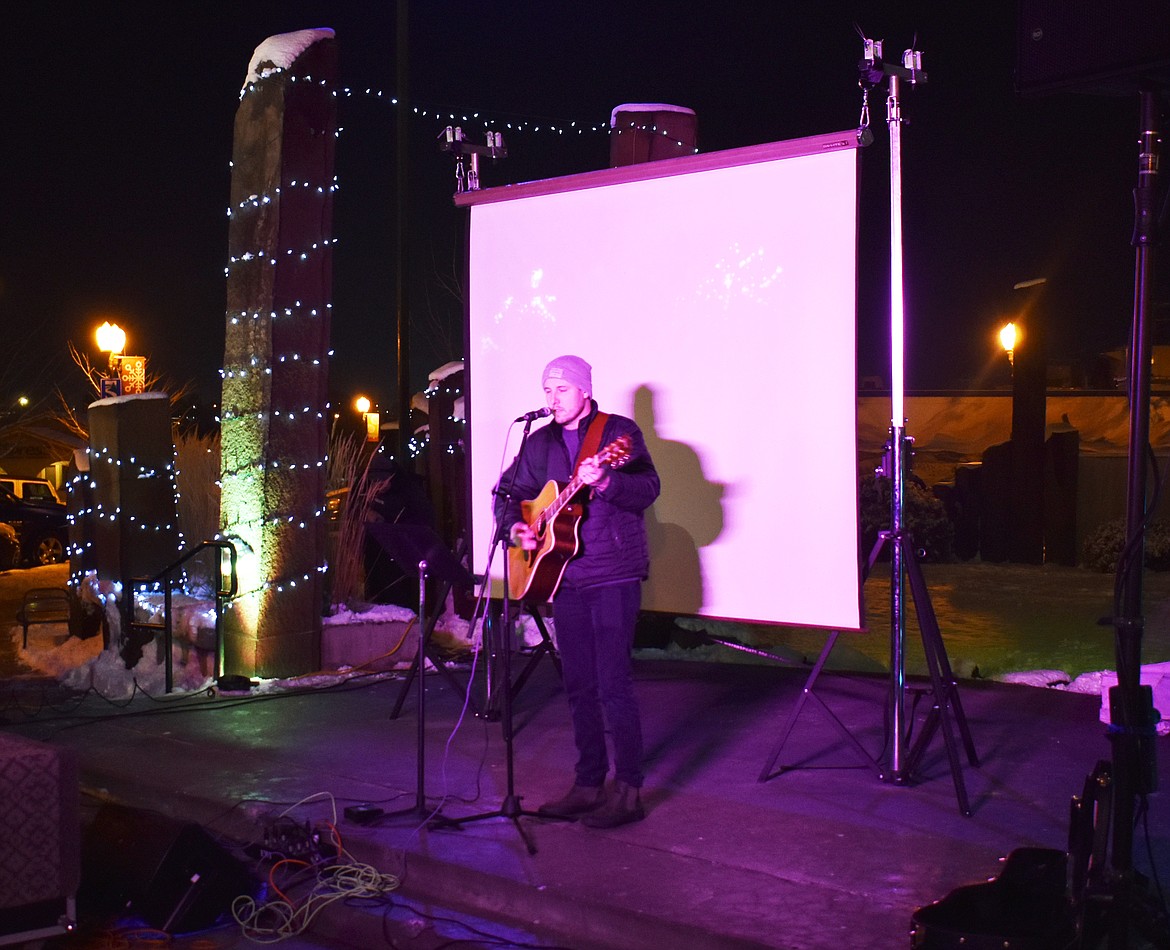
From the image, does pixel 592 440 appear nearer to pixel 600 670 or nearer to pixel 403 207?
pixel 600 670

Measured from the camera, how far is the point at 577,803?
16.1 ft

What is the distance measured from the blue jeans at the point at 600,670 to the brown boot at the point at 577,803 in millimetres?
34

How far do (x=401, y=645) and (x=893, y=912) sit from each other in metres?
5.31

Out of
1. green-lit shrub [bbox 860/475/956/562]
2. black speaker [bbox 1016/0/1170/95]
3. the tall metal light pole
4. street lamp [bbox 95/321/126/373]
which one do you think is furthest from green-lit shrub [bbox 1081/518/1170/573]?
street lamp [bbox 95/321/126/373]

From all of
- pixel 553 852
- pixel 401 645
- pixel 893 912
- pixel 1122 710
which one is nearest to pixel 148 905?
pixel 553 852

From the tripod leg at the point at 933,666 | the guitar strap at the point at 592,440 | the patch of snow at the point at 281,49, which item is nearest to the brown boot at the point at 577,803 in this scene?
the guitar strap at the point at 592,440

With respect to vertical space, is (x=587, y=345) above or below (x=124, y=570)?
above

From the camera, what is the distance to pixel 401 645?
8.62 metres

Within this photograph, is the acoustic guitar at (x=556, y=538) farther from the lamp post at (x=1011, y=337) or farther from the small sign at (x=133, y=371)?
the small sign at (x=133, y=371)

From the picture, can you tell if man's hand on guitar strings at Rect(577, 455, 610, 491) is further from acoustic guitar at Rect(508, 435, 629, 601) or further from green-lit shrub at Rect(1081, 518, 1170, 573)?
green-lit shrub at Rect(1081, 518, 1170, 573)

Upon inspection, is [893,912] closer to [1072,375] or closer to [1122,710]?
[1122,710]

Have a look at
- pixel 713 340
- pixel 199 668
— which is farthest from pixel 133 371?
pixel 713 340

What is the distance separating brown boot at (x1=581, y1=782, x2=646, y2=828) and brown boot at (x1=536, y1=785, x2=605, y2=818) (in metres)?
0.08

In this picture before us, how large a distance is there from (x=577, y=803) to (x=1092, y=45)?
3368 mm
